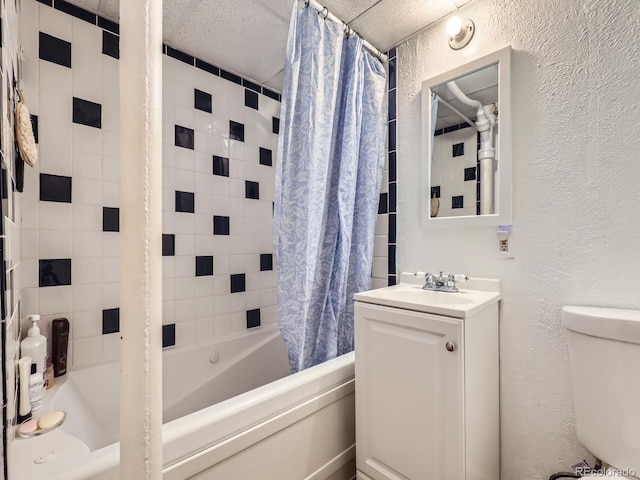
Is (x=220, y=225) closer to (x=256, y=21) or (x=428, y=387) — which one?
(x=256, y=21)

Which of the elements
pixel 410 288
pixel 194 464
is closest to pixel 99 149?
pixel 194 464

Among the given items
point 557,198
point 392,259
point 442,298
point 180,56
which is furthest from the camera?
point 180,56

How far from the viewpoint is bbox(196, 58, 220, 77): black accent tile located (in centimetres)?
A: 177

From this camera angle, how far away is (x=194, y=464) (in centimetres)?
81

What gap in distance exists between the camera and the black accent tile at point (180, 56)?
1.66 m

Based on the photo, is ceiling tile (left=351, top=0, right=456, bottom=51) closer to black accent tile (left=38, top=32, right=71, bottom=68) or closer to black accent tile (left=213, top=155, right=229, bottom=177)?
black accent tile (left=213, top=155, right=229, bottom=177)

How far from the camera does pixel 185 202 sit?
1.72m

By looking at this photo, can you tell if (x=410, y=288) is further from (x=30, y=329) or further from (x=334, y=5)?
(x=30, y=329)

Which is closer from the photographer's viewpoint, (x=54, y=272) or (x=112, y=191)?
(x=54, y=272)

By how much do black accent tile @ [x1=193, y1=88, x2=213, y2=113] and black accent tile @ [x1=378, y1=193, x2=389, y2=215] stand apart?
1154 millimetres

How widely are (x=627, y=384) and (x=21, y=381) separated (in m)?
1.81

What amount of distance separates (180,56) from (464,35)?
1.47 meters

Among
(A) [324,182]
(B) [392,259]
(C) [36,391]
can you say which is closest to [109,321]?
(C) [36,391]

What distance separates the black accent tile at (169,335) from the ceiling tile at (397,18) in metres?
1.81
